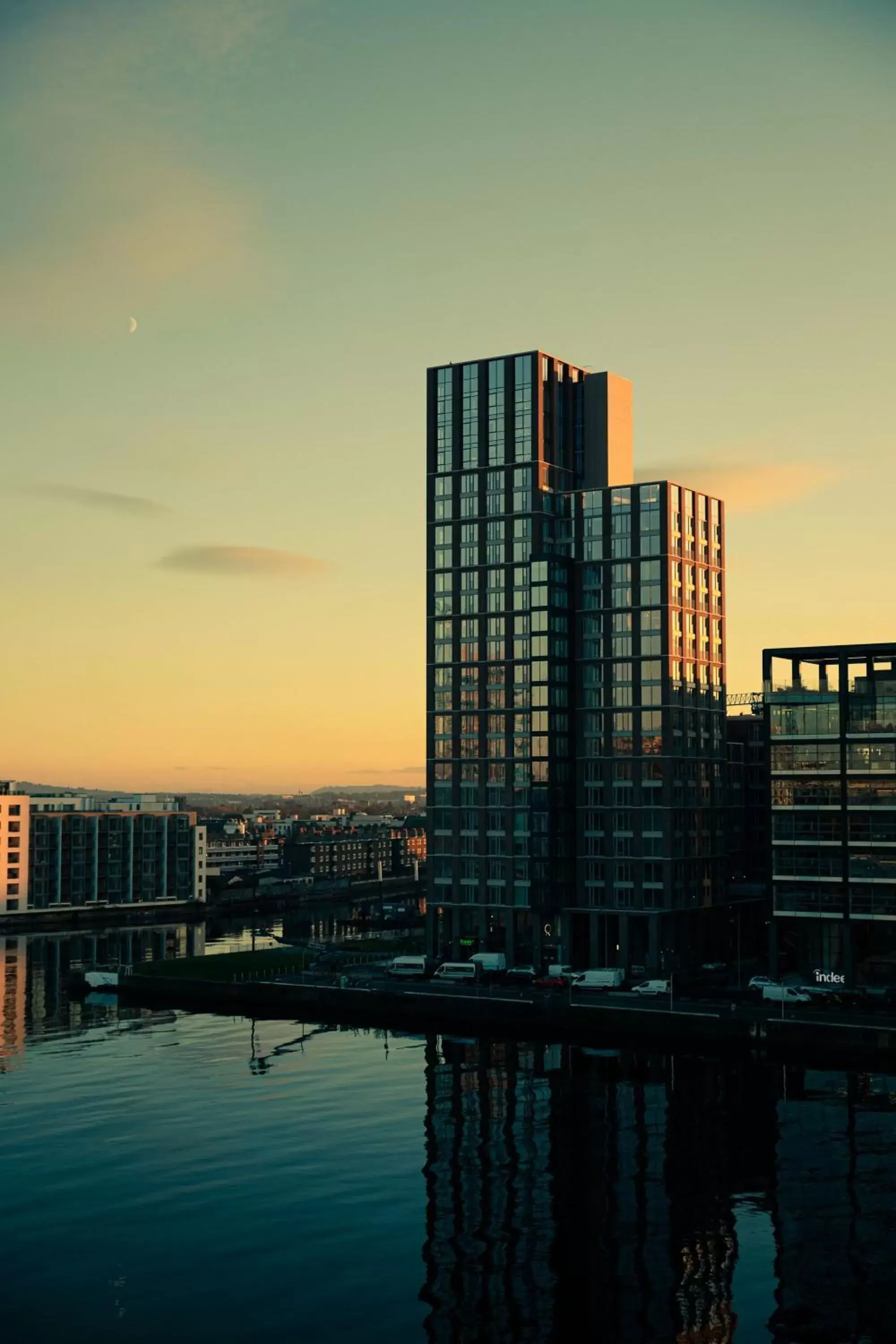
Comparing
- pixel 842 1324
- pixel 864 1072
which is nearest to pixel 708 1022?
pixel 864 1072

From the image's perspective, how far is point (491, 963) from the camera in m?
179

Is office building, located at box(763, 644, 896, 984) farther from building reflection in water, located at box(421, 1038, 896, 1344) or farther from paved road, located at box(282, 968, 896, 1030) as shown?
building reflection in water, located at box(421, 1038, 896, 1344)

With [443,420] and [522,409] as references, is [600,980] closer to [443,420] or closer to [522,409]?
[522,409]

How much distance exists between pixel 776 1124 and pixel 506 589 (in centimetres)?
9420

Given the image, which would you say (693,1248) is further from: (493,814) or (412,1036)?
(493,814)

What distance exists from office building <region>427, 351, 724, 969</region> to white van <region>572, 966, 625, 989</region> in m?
12.4

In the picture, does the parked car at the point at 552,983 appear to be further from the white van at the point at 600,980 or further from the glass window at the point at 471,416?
the glass window at the point at 471,416

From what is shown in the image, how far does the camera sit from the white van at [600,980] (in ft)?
533

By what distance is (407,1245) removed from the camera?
7819 cm

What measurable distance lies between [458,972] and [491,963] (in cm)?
878

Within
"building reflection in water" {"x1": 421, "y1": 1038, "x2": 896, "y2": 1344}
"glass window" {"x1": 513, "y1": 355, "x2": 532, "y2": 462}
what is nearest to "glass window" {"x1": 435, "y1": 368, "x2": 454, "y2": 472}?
"glass window" {"x1": 513, "y1": 355, "x2": 532, "y2": 462}

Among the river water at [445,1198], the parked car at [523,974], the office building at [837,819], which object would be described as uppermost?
the office building at [837,819]

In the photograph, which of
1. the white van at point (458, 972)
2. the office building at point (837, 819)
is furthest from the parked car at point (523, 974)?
the office building at point (837, 819)

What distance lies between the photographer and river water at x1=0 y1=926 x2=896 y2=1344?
2699 inches
